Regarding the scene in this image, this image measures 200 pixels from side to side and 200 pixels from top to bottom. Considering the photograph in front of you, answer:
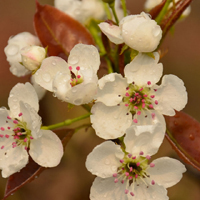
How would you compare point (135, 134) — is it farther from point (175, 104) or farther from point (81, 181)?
point (81, 181)

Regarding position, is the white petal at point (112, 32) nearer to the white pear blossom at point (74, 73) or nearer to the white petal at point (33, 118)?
the white pear blossom at point (74, 73)

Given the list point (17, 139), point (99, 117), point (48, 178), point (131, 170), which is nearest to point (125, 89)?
point (99, 117)

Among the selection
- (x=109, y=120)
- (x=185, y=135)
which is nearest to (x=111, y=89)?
(x=109, y=120)

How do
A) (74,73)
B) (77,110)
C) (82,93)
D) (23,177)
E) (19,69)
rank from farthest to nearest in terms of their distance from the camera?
(77,110) → (19,69) → (23,177) → (74,73) → (82,93)

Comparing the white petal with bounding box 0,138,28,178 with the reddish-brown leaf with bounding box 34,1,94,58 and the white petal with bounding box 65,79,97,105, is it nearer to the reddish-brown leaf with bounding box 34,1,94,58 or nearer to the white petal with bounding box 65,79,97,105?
the white petal with bounding box 65,79,97,105

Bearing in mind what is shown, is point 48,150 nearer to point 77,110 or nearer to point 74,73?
point 74,73

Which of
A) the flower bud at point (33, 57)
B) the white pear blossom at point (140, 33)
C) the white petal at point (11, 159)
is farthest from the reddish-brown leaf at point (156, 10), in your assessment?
the white petal at point (11, 159)
